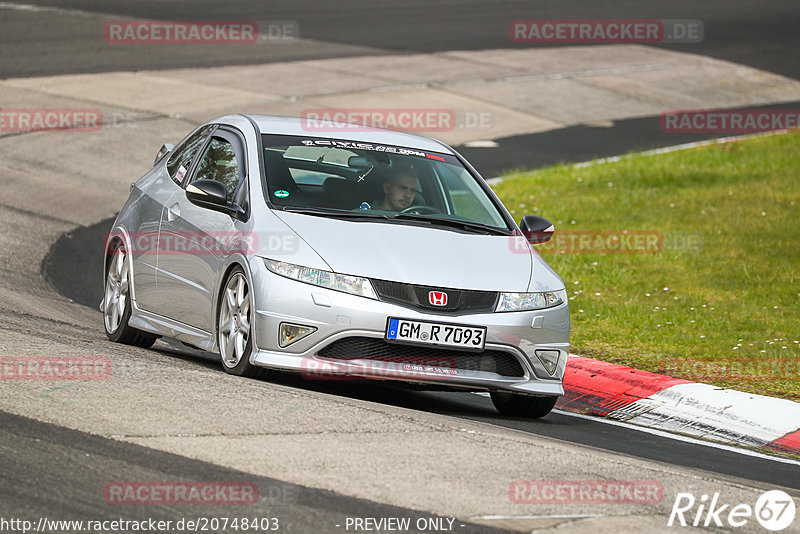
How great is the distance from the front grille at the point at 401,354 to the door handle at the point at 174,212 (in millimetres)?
1809

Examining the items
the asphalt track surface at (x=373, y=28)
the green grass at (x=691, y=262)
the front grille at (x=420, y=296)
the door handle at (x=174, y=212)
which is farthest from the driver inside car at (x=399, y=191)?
the asphalt track surface at (x=373, y=28)

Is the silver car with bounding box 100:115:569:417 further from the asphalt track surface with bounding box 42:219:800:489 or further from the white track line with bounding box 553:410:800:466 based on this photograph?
the white track line with bounding box 553:410:800:466

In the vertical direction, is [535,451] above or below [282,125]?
below

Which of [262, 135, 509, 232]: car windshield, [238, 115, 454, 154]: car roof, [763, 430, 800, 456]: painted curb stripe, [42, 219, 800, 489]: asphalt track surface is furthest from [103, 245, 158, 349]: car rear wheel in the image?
[763, 430, 800, 456]: painted curb stripe

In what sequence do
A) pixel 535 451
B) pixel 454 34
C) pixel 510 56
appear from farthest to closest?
1. pixel 454 34
2. pixel 510 56
3. pixel 535 451

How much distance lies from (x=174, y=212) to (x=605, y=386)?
3.35 meters

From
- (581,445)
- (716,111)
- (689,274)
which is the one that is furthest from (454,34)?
(581,445)

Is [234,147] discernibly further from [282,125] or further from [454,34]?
[454,34]

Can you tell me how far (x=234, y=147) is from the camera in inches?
352

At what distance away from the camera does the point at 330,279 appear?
755 cm

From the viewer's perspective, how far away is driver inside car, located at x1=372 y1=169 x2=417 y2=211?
28.1ft

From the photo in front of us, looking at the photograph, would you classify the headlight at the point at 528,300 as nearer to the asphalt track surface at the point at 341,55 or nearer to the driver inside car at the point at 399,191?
the asphalt track surface at the point at 341,55

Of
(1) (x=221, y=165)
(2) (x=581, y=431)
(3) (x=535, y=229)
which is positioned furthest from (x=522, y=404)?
(1) (x=221, y=165)

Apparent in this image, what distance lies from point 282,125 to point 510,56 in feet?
68.9
